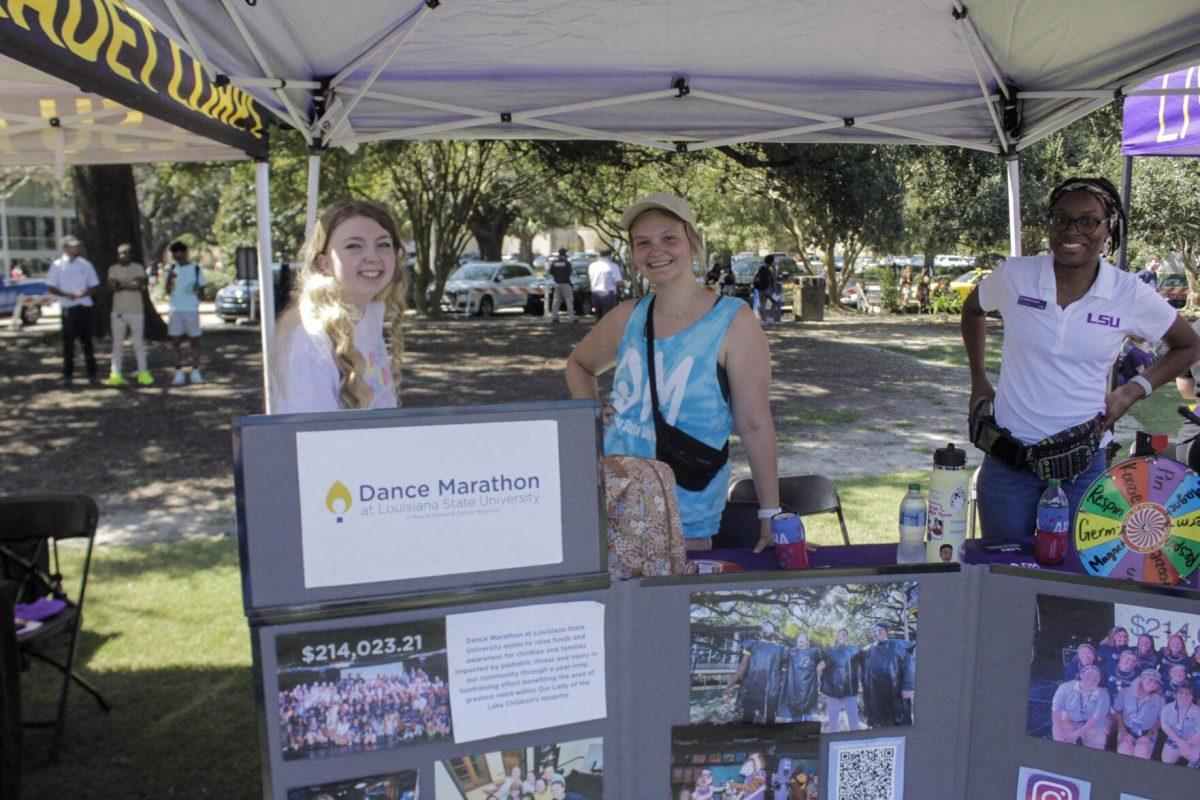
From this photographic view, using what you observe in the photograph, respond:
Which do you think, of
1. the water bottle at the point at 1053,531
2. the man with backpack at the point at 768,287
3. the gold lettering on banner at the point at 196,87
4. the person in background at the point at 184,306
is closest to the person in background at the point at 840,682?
the water bottle at the point at 1053,531

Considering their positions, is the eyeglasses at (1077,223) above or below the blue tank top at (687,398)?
above

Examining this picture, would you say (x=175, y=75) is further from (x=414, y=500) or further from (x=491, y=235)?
(x=491, y=235)

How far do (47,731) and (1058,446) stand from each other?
3.68 metres

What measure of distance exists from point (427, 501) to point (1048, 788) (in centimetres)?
118

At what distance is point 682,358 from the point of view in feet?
8.11

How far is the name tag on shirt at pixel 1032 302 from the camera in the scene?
9.11 ft

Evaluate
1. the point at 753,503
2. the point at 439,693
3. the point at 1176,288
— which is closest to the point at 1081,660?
the point at 439,693

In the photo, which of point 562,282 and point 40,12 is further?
point 562,282

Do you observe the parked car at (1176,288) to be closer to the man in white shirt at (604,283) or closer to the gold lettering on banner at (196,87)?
the man in white shirt at (604,283)

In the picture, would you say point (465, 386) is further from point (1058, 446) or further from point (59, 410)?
point (1058, 446)

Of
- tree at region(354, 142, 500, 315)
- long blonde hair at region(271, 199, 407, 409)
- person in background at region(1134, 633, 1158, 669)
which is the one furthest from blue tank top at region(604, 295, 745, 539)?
tree at region(354, 142, 500, 315)

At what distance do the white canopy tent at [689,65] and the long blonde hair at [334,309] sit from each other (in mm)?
847

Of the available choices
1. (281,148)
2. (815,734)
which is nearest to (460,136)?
(815,734)

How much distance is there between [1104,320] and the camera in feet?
8.92
